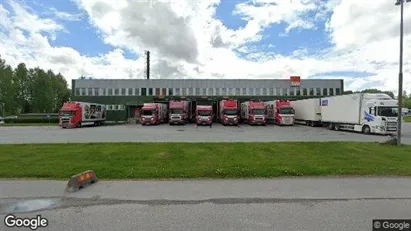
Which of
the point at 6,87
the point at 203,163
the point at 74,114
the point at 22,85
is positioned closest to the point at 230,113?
the point at 74,114

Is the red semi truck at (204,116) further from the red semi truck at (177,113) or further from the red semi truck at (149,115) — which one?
the red semi truck at (149,115)

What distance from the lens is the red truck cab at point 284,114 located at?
131 feet

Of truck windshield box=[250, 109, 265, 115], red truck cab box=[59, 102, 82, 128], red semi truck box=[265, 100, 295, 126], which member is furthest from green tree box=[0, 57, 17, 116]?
red semi truck box=[265, 100, 295, 126]

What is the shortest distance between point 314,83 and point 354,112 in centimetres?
3681

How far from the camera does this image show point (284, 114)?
40.2 m

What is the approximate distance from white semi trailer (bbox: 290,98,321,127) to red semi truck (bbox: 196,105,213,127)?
12150mm

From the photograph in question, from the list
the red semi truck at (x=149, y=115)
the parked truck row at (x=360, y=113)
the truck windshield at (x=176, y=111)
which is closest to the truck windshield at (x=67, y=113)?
the red semi truck at (x=149, y=115)

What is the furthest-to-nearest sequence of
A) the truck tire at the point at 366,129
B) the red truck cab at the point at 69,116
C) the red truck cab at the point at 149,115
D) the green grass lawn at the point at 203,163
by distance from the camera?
the red truck cab at the point at 149,115 < the red truck cab at the point at 69,116 < the truck tire at the point at 366,129 < the green grass lawn at the point at 203,163

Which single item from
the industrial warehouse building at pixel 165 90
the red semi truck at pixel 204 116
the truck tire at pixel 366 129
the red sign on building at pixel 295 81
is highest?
the red sign on building at pixel 295 81

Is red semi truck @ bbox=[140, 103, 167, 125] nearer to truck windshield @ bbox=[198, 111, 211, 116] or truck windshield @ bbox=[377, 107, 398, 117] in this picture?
truck windshield @ bbox=[198, 111, 211, 116]

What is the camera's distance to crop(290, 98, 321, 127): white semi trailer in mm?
37188

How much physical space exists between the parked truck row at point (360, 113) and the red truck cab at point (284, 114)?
11.7ft

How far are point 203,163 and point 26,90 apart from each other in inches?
3308

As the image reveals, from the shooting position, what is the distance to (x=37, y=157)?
38.9 ft
